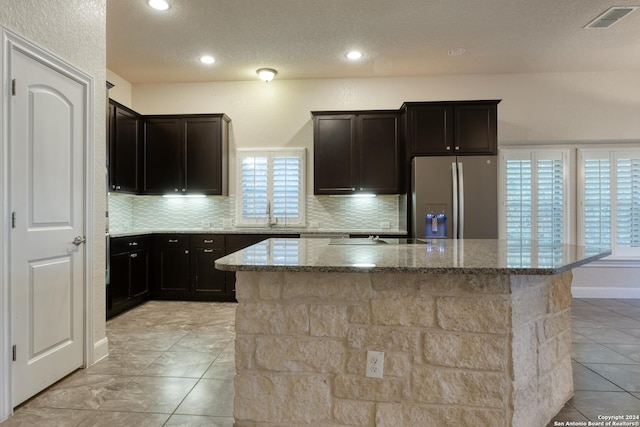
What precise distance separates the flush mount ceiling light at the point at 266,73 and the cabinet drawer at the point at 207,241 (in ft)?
6.65

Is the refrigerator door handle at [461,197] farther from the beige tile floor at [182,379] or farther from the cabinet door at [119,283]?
the cabinet door at [119,283]

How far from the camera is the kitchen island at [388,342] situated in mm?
1478

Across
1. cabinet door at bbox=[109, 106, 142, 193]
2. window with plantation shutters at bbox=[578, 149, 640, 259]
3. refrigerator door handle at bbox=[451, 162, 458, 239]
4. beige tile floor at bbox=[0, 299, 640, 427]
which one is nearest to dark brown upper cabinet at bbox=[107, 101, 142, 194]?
cabinet door at bbox=[109, 106, 142, 193]

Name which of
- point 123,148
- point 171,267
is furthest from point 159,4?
point 171,267

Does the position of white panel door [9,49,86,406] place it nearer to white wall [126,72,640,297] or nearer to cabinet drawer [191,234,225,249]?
cabinet drawer [191,234,225,249]

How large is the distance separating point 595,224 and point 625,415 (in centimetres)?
342

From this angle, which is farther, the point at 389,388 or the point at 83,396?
the point at 83,396

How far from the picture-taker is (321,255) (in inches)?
66.1

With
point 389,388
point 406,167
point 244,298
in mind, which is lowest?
point 389,388

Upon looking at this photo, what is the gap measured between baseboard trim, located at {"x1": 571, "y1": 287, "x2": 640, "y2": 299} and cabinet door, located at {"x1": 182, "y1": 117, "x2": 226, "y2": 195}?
479 cm

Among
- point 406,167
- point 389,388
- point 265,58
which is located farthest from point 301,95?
point 389,388

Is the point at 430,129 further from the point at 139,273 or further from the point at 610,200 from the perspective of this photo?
the point at 139,273

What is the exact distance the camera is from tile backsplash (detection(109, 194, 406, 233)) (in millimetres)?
4652

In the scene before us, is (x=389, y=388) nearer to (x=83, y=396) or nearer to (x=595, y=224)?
(x=83, y=396)
